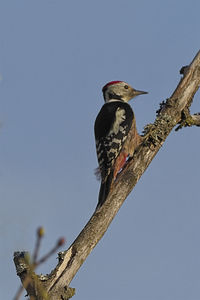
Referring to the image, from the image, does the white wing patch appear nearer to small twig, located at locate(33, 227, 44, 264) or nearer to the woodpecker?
the woodpecker

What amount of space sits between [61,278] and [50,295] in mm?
164

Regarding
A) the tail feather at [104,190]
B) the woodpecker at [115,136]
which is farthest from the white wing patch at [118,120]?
the tail feather at [104,190]

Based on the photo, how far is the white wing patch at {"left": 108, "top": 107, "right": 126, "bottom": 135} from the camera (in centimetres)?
608

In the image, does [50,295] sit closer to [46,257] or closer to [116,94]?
[46,257]

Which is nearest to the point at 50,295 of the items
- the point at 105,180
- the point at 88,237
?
the point at 88,237

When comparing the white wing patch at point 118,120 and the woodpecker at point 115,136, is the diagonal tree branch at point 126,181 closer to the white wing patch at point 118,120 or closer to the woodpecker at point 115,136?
the woodpecker at point 115,136

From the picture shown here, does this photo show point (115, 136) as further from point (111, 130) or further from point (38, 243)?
point (38, 243)

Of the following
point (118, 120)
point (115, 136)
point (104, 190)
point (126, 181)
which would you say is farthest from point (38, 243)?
point (118, 120)

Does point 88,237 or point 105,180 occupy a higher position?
point 105,180

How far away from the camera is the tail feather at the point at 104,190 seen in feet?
14.7

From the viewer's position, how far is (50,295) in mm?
3553

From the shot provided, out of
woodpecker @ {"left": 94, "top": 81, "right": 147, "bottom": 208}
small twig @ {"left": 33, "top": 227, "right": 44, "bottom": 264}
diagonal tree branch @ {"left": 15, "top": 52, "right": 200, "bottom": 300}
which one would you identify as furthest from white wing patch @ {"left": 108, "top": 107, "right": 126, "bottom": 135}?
small twig @ {"left": 33, "top": 227, "right": 44, "bottom": 264}

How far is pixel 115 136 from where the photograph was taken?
19.8 ft

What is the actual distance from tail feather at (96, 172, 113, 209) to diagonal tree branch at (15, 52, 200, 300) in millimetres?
99
